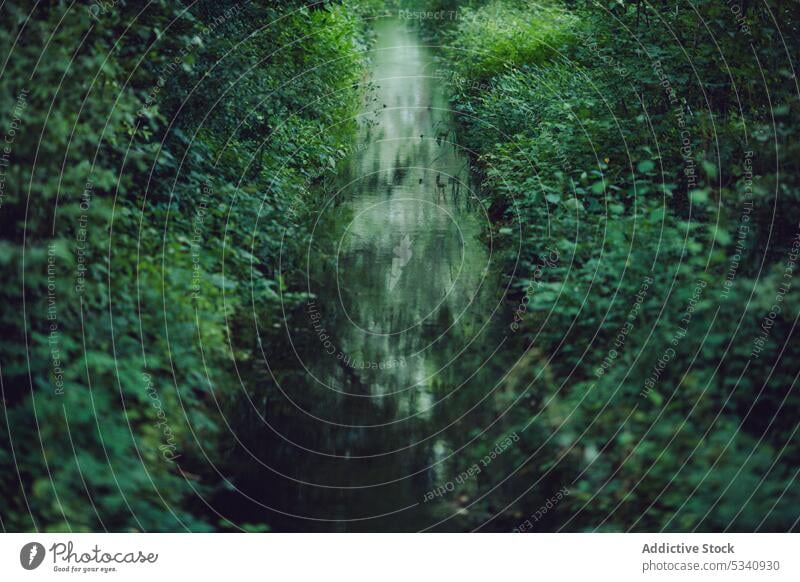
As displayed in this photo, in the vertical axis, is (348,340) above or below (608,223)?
below

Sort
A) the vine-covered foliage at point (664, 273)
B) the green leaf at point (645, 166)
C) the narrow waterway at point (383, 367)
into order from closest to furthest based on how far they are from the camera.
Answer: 1. the vine-covered foliage at point (664, 273)
2. the narrow waterway at point (383, 367)
3. the green leaf at point (645, 166)

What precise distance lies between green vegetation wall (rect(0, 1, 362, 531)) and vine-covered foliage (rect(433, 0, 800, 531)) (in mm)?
2097

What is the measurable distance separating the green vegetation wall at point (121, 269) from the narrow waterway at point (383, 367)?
377mm

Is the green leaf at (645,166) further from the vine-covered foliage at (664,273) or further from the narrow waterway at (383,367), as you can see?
the narrow waterway at (383,367)

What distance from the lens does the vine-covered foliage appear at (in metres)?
4.73

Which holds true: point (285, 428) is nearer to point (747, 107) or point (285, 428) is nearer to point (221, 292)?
point (221, 292)

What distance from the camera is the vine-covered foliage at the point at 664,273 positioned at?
473 cm

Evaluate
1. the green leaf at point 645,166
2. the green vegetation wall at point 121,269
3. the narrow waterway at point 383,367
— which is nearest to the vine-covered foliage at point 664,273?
the green leaf at point 645,166

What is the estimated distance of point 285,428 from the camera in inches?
227

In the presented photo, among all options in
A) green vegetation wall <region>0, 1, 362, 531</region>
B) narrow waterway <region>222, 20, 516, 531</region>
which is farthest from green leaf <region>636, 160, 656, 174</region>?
green vegetation wall <region>0, 1, 362, 531</region>

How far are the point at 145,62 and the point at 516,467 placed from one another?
3906mm

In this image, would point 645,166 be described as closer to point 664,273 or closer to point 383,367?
point 664,273
